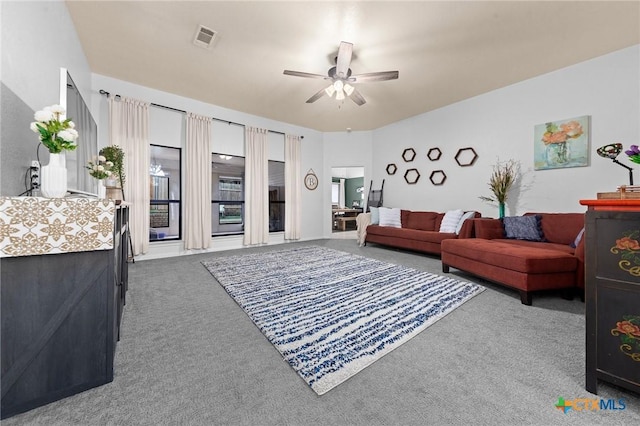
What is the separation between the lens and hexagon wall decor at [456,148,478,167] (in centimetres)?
450

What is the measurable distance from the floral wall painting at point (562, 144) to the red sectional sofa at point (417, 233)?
48.0 inches

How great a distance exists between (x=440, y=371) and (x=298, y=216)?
4.96 metres

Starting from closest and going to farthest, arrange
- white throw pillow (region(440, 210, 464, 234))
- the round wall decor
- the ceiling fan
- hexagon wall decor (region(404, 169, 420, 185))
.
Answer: the ceiling fan < white throw pillow (region(440, 210, 464, 234)) < hexagon wall decor (region(404, 169, 420, 185)) < the round wall decor

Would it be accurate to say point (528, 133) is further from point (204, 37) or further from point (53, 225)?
point (53, 225)

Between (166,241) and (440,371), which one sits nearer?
(440,371)

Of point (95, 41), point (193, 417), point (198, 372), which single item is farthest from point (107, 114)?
point (193, 417)

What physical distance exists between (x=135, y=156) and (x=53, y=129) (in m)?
3.23

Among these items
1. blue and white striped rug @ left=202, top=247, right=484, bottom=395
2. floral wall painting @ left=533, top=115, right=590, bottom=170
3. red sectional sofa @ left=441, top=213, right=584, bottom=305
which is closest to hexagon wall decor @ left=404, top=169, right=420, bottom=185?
floral wall painting @ left=533, top=115, right=590, bottom=170

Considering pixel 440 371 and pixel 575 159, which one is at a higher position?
pixel 575 159

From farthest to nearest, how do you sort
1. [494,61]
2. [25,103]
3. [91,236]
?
[494,61] < [25,103] < [91,236]

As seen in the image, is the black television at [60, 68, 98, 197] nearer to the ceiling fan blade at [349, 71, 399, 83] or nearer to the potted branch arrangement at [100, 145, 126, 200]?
the potted branch arrangement at [100, 145, 126, 200]

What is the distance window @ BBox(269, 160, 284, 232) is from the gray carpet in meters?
4.24

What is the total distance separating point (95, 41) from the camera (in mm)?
2908

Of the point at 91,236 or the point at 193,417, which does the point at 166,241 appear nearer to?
the point at 91,236
